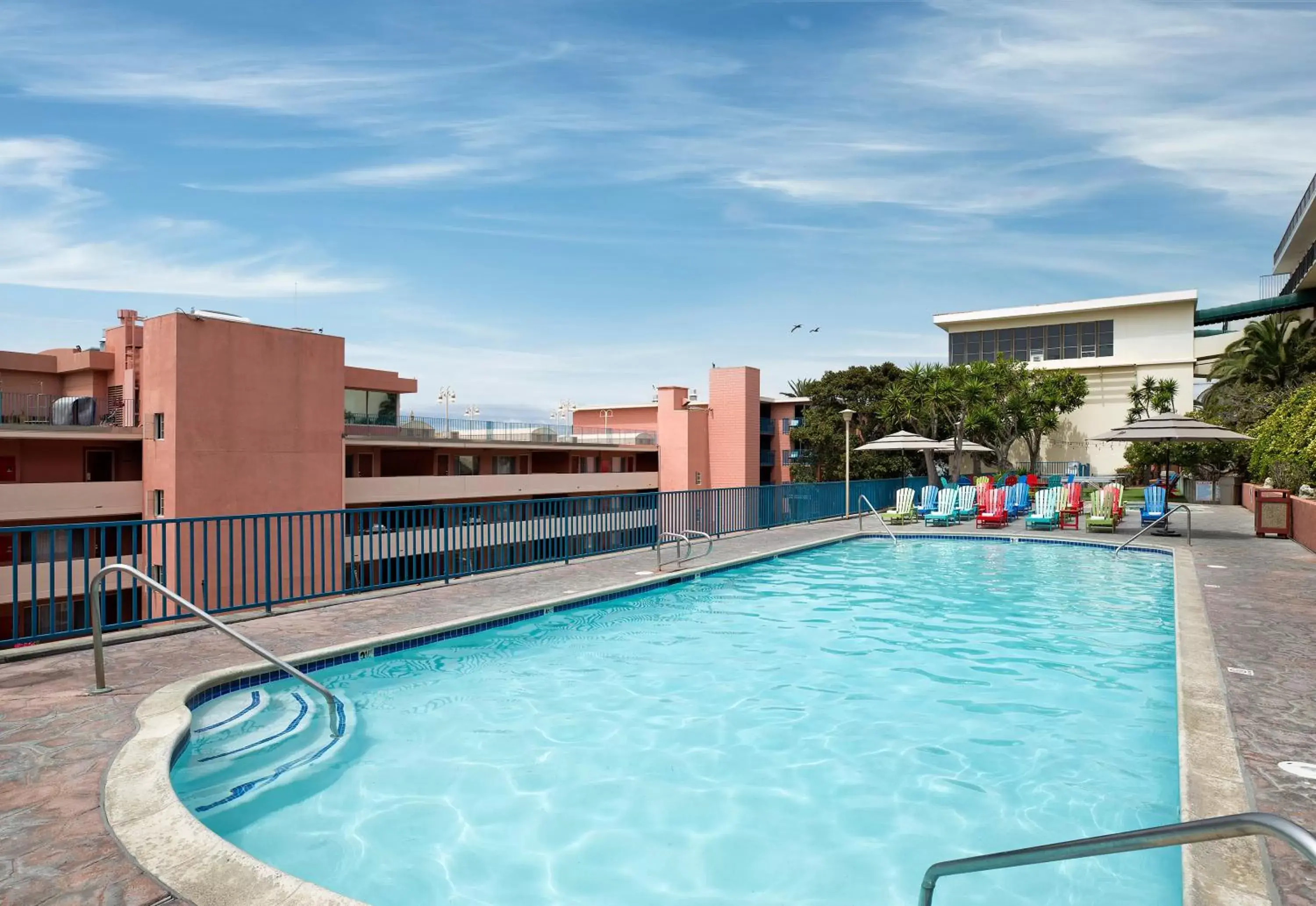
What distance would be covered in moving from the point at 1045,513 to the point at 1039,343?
29.7 metres

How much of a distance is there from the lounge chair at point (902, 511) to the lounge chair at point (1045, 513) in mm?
2345

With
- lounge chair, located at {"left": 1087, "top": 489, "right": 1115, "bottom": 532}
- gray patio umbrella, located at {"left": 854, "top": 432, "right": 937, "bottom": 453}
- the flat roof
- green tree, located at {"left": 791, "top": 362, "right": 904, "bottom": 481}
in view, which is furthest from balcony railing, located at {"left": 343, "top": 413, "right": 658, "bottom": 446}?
lounge chair, located at {"left": 1087, "top": 489, "right": 1115, "bottom": 532}

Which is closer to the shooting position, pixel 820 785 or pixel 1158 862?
pixel 1158 862

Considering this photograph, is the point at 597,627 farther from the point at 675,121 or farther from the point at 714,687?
the point at 675,121

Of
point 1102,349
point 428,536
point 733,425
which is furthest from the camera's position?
point 733,425

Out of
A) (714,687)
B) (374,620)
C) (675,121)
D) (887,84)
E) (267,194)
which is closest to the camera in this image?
(714,687)

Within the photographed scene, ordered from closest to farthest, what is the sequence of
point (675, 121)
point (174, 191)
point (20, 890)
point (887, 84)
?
1. point (20, 890)
2. point (887, 84)
3. point (675, 121)
4. point (174, 191)

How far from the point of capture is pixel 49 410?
28.2 metres

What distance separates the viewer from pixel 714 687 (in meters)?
5.80

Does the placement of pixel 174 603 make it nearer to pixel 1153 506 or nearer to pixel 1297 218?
pixel 1153 506

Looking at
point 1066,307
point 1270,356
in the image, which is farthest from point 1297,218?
point 1066,307

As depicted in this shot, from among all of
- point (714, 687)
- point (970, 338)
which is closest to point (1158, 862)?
point (714, 687)

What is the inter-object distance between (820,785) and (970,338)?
1724 inches

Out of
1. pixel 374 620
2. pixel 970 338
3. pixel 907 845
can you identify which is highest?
pixel 970 338
